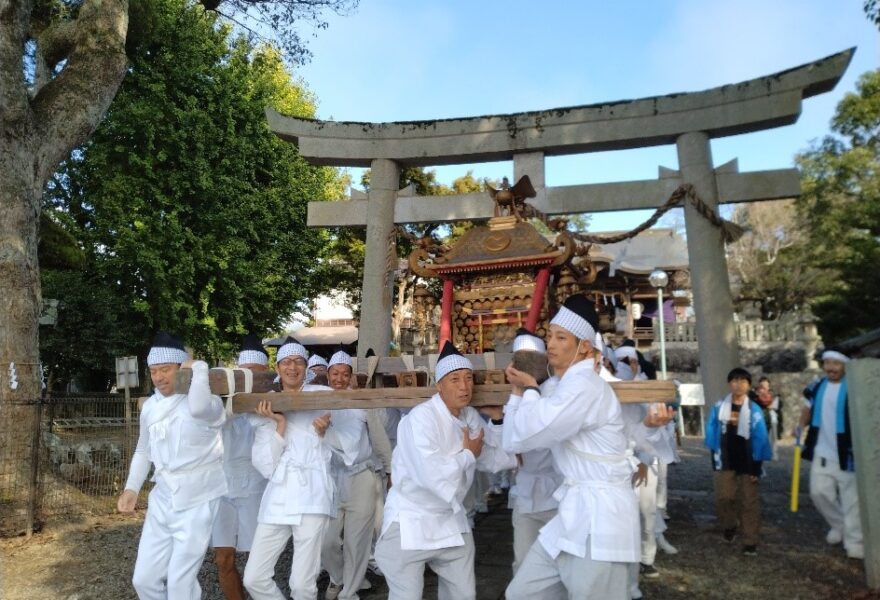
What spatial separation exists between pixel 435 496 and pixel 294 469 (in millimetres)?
1234

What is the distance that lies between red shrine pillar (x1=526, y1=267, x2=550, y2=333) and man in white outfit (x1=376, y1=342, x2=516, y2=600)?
157 inches

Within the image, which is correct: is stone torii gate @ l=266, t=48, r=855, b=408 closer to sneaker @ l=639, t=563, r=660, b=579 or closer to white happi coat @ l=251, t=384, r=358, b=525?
sneaker @ l=639, t=563, r=660, b=579

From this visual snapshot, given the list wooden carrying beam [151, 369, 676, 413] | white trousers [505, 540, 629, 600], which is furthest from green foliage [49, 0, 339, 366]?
white trousers [505, 540, 629, 600]

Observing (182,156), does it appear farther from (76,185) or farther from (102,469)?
(102,469)

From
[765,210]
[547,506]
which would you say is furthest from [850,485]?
[765,210]

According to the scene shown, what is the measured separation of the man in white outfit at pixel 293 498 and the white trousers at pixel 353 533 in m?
0.75

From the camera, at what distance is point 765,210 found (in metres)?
29.2

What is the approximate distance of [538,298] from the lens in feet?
26.2

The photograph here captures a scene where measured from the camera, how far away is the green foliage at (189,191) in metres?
15.7

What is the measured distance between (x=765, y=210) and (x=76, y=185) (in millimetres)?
27308

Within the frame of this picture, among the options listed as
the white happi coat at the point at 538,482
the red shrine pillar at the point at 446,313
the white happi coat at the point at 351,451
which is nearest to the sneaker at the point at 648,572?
the white happi coat at the point at 538,482

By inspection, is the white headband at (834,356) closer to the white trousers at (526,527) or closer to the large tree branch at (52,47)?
the white trousers at (526,527)

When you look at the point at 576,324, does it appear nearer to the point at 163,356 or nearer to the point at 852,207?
the point at 163,356

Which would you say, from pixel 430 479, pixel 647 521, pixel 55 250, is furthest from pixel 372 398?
pixel 55 250
